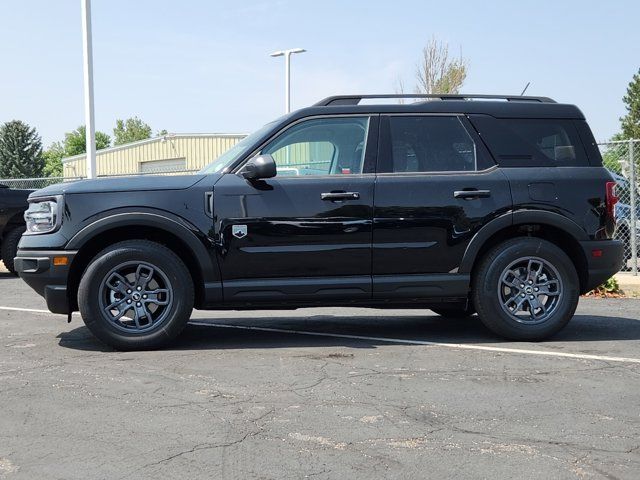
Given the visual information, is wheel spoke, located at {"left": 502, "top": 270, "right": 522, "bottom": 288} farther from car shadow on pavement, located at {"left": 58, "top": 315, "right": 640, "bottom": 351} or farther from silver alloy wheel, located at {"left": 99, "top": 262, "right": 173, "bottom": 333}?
silver alloy wheel, located at {"left": 99, "top": 262, "right": 173, "bottom": 333}

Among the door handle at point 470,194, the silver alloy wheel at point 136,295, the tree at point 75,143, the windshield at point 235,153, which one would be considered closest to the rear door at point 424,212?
the door handle at point 470,194

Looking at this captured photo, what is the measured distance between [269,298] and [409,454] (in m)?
2.61

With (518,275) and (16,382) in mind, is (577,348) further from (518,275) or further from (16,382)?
(16,382)

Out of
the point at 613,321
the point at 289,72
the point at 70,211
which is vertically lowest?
the point at 613,321

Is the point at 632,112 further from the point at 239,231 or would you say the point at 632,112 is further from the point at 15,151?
the point at 239,231

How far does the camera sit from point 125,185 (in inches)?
232

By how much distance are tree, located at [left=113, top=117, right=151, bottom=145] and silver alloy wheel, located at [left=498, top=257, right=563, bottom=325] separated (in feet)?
450

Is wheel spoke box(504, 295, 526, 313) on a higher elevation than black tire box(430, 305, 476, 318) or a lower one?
higher

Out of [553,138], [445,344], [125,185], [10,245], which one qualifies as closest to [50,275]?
[125,185]

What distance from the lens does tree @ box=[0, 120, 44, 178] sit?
213ft

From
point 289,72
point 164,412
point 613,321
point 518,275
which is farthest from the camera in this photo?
point 289,72

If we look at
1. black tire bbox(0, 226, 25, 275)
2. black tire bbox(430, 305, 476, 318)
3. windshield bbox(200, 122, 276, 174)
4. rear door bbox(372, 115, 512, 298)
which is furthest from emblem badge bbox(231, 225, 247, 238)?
black tire bbox(0, 226, 25, 275)

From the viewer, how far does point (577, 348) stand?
238 inches

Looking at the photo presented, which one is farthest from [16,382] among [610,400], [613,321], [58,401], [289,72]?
[289,72]
